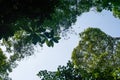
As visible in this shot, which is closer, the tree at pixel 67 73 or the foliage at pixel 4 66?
the tree at pixel 67 73

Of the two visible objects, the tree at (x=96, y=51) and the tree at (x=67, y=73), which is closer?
the tree at (x=67, y=73)

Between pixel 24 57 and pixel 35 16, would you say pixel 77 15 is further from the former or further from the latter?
pixel 35 16

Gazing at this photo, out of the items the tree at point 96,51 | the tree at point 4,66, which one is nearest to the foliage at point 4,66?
the tree at point 4,66

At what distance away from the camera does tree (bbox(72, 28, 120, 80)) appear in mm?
31892

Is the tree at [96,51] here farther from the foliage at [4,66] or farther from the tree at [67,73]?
the tree at [67,73]

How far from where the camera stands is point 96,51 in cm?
3394

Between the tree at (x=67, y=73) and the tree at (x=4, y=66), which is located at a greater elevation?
the tree at (x=4, y=66)

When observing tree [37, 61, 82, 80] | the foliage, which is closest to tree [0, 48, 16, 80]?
the foliage

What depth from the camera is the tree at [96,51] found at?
31.9 m

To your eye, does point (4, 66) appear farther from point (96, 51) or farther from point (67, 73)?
point (67, 73)

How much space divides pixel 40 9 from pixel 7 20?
1456mm

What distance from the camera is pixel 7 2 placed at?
1334cm

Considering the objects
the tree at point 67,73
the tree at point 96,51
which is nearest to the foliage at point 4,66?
the tree at point 96,51

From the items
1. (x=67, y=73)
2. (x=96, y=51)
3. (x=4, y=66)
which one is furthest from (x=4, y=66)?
(x=67, y=73)
